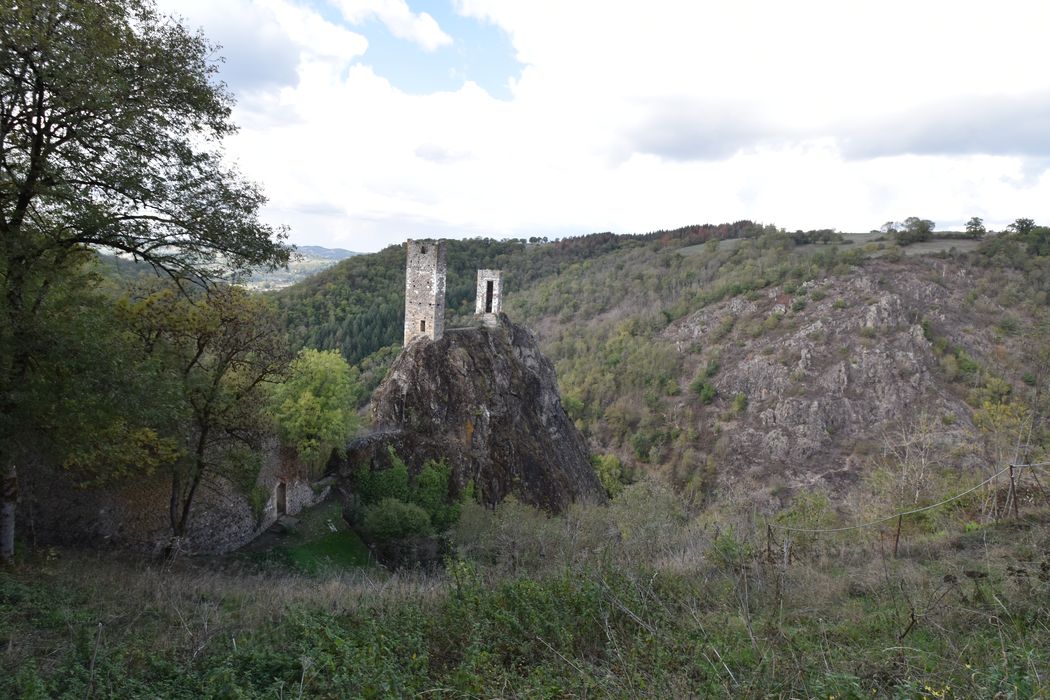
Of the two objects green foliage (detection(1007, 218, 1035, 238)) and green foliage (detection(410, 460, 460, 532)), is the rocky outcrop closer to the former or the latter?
green foliage (detection(410, 460, 460, 532))

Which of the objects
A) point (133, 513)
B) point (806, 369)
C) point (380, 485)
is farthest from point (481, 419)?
point (806, 369)

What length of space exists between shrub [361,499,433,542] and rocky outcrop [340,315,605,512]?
3193 mm

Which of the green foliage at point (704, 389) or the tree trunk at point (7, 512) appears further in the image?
the green foliage at point (704, 389)

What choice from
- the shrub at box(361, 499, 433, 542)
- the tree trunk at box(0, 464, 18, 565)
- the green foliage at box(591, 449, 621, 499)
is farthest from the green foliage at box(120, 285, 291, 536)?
the green foliage at box(591, 449, 621, 499)

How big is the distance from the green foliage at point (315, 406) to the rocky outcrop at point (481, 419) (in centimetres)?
243

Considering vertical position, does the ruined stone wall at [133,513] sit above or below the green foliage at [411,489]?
above

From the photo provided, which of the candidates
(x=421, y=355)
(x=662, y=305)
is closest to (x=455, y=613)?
(x=421, y=355)

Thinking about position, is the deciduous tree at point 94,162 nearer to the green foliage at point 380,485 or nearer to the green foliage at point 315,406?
the green foliage at point 315,406

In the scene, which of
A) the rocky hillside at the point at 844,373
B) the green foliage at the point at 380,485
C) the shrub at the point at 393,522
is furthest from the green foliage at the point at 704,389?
the shrub at the point at 393,522

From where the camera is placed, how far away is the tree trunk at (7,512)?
8.27m

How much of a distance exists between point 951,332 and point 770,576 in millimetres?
57626

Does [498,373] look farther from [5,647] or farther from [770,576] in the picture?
[5,647]

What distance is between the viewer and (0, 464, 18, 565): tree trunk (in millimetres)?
8266

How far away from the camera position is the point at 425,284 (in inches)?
981
